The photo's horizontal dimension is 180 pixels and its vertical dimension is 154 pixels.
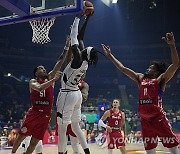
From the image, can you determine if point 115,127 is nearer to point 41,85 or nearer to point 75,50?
point 41,85

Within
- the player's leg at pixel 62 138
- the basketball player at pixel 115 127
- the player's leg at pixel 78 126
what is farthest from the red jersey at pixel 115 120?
the player's leg at pixel 62 138

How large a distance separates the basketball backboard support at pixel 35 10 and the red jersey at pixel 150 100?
181 centimetres

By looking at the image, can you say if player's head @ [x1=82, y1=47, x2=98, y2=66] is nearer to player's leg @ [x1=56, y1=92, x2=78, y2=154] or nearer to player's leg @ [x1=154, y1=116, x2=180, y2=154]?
player's leg @ [x1=56, y1=92, x2=78, y2=154]

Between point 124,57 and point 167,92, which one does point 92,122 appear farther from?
point 124,57

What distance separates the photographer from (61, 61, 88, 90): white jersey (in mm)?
4664

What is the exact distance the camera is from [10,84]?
78.6 feet

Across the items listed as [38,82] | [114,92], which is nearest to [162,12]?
[114,92]

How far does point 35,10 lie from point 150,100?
270 cm

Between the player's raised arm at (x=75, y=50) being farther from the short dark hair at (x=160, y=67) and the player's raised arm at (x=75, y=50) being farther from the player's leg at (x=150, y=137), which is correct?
the player's leg at (x=150, y=137)

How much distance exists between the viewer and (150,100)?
4.36 m

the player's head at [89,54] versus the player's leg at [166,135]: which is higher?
the player's head at [89,54]

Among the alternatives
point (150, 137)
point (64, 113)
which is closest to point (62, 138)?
point (64, 113)

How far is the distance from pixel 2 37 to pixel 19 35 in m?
1.39

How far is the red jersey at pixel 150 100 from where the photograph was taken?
430 cm
